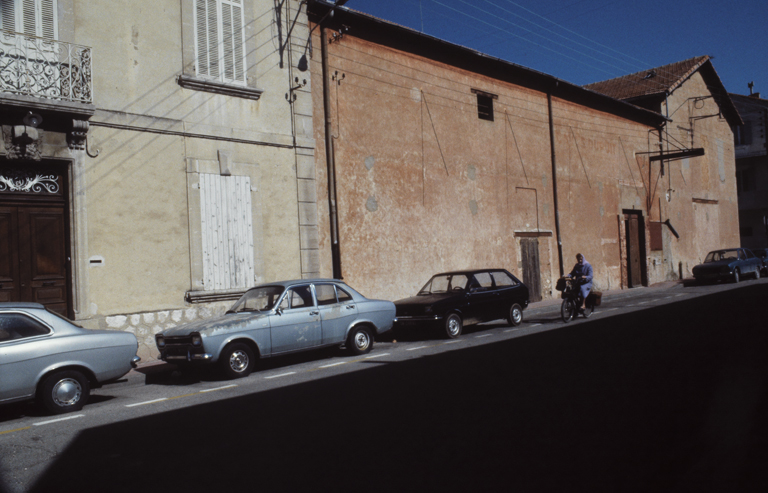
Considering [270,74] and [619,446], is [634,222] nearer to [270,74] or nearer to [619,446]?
[270,74]

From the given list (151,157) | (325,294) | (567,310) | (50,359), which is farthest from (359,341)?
(567,310)

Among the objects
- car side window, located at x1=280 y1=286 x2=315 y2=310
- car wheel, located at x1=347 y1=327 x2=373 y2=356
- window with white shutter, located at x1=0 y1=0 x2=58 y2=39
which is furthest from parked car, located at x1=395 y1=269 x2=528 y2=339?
window with white shutter, located at x1=0 y1=0 x2=58 y2=39

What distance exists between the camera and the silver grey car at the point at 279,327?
9.14 metres

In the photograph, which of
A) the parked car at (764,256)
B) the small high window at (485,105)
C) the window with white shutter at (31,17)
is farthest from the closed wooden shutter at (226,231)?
the parked car at (764,256)

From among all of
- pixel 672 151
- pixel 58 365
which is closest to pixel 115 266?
pixel 58 365

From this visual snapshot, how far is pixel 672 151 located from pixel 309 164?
21067 millimetres

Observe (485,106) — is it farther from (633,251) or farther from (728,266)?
(728,266)

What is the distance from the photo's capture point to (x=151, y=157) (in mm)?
12391

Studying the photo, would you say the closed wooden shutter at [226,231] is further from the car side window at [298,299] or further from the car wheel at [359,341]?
the car wheel at [359,341]

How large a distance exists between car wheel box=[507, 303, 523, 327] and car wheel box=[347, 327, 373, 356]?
4445mm

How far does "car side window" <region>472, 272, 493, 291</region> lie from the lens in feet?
45.5

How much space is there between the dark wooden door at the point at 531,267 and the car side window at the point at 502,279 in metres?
7.16

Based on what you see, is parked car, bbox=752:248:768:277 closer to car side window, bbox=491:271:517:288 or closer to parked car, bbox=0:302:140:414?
car side window, bbox=491:271:517:288

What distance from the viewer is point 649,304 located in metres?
18.1
